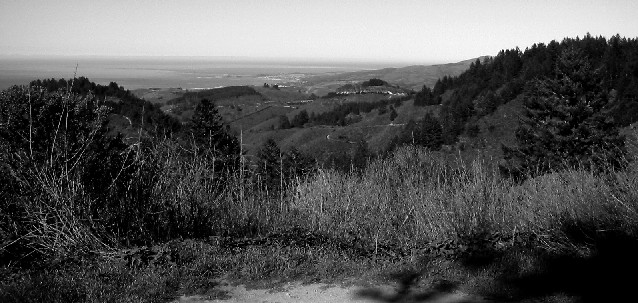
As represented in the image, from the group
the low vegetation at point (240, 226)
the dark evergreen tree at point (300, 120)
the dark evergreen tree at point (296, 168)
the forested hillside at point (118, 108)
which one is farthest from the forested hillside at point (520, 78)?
the low vegetation at point (240, 226)

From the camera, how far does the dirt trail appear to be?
4766 millimetres

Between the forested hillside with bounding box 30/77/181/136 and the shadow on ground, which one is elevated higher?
the forested hillside with bounding box 30/77/181/136

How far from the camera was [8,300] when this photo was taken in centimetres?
442

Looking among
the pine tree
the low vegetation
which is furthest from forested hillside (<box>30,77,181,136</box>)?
the pine tree

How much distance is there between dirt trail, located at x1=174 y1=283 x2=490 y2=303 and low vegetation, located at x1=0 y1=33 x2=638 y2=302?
19 cm

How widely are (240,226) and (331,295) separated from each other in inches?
113

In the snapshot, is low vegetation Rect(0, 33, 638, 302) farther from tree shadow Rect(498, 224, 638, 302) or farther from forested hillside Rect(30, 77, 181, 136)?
forested hillside Rect(30, 77, 181, 136)

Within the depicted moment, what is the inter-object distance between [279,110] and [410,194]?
136886 mm

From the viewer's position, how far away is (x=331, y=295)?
4930 millimetres

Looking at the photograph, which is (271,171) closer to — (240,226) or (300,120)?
(240,226)

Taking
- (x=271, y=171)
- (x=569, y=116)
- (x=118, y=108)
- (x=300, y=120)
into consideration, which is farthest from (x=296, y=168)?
(x=300, y=120)

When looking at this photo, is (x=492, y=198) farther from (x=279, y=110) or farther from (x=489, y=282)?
(x=279, y=110)

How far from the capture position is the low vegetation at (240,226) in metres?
5.07

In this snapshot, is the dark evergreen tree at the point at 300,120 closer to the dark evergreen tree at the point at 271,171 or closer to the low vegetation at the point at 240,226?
the dark evergreen tree at the point at 271,171
